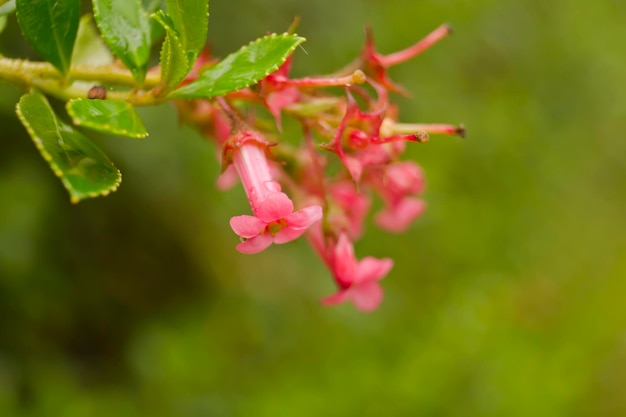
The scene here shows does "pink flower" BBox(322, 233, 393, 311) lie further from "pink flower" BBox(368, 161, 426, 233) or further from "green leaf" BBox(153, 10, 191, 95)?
"green leaf" BBox(153, 10, 191, 95)

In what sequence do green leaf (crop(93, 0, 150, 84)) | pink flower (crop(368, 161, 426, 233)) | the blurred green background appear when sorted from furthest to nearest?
the blurred green background
pink flower (crop(368, 161, 426, 233))
green leaf (crop(93, 0, 150, 84))

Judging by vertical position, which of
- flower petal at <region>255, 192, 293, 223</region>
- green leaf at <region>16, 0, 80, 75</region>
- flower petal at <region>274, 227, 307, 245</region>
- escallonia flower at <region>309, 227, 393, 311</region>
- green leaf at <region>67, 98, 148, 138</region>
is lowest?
escallonia flower at <region>309, 227, 393, 311</region>

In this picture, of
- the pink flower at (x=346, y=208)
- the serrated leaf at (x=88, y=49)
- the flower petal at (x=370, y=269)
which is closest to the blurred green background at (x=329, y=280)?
the serrated leaf at (x=88, y=49)

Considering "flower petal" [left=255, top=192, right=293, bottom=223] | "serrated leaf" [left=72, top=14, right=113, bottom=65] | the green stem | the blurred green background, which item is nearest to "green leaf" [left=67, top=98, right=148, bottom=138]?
the green stem

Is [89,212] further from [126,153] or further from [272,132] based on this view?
[272,132]

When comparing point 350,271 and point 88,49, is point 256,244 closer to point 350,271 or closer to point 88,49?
point 350,271

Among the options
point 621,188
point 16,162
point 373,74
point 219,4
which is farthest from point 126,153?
point 621,188
